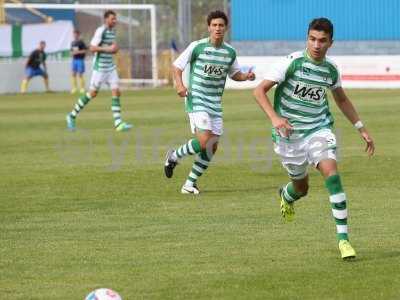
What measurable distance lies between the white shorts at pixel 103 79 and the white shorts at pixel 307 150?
47.7 feet

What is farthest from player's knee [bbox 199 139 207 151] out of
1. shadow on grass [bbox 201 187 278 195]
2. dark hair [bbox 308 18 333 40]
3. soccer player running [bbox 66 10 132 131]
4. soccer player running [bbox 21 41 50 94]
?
soccer player running [bbox 21 41 50 94]

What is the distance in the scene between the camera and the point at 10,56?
46.3 meters

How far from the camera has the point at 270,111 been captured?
33.2 ft

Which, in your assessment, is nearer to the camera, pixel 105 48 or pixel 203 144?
pixel 203 144

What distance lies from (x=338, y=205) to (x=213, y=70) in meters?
5.29

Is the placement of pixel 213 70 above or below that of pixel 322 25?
below

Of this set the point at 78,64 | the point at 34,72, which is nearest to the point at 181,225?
the point at 78,64

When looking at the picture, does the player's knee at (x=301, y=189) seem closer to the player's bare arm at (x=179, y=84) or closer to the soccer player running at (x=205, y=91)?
the player's bare arm at (x=179, y=84)

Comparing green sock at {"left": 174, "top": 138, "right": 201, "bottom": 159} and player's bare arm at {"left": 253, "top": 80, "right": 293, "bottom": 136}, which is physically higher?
player's bare arm at {"left": 253, "top": 80, "right": 293, "bottom": 136}

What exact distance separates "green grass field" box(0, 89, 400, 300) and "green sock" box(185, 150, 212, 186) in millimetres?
333

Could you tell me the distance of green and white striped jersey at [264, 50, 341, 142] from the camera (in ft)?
34.4

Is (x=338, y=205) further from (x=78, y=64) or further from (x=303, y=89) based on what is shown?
(x=78, y=64)

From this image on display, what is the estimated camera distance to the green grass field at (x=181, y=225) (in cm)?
903

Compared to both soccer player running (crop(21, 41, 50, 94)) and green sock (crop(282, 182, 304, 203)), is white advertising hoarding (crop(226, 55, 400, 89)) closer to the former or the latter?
soccer player running (crop(21, 41, 50, 94))
